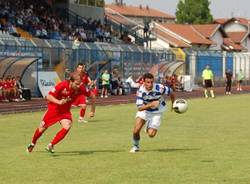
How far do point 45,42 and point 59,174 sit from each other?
3128cm

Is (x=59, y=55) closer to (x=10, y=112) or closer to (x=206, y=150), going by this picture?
(x=10, y=112)

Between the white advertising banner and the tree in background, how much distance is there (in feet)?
247

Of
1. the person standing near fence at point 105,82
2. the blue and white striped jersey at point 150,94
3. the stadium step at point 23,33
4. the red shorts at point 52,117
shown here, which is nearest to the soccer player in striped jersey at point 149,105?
the blue and white striped jersey at point 150,94

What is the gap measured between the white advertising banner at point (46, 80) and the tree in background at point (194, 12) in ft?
247

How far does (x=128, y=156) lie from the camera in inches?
532

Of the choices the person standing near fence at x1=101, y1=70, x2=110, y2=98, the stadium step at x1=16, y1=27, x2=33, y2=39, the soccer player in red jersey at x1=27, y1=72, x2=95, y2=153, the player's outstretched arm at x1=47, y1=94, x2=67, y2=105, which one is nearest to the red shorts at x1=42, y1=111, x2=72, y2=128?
the soccer player in red jersey at x1=27, y1=72, x2=95, y2=153

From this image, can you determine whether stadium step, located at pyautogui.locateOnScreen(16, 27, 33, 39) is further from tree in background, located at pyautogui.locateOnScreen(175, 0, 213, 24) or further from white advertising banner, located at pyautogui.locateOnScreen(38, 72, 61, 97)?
tree in background, located at pyautogui.locateOnScreen(175, 0, 213, 24)

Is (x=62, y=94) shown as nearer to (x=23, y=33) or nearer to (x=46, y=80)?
(x=46, y=80)

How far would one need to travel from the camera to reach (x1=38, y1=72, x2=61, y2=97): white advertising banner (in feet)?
128

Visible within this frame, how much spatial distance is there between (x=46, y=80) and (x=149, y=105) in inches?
1024

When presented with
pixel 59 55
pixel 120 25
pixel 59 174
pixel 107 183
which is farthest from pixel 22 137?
pixel 120 25

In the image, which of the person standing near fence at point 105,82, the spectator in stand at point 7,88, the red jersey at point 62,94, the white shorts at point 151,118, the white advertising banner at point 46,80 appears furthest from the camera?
the person standing near fence at point 105,82

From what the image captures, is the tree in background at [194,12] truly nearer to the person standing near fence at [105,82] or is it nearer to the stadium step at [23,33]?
the stadium step at [23,33]

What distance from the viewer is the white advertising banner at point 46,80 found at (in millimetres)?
39062
